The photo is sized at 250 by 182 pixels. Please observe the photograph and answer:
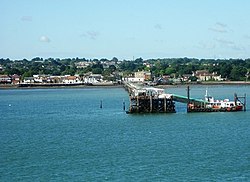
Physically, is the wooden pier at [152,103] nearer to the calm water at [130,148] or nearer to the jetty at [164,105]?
the jetty at [164,105]

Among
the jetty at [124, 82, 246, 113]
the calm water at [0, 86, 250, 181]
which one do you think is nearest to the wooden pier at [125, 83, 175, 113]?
the jetty at [124, 82, 246, 113]

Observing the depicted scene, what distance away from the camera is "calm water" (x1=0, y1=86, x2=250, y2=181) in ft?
122

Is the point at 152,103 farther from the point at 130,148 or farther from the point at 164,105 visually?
the point at 130,148

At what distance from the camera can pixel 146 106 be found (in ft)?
247

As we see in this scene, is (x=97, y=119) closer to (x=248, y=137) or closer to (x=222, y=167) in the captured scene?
(x=248, y=137)

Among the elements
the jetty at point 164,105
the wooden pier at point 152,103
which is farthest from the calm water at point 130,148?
the wooden pier at point 152,103

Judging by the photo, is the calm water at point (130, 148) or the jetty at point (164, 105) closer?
the calm water at point (130, 148)

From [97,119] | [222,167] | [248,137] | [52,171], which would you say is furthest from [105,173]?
[97,119]

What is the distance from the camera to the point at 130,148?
46.7 m

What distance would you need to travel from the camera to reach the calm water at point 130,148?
37188 millimetres

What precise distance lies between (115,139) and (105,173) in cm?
1509

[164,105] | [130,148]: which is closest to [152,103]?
[164,105]

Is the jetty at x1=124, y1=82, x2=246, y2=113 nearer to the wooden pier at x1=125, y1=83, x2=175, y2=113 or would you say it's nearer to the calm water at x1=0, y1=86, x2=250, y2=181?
the wooden pier at x1=125, y1=83, x2=175, y2=113

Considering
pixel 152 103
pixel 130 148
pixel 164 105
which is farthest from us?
pixel 152 103
